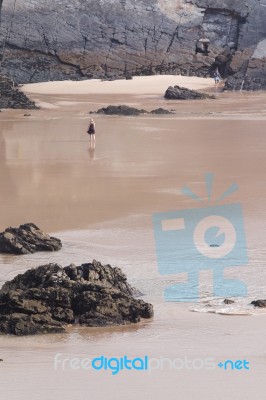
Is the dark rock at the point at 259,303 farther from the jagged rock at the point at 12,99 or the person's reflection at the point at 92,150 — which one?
the jagged rock at the point at 12,99

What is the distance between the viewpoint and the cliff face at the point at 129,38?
29.7m

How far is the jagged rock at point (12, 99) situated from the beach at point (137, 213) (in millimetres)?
531

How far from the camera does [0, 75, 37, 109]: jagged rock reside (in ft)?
82.1

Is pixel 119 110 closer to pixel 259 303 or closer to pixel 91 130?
pixel 91 130

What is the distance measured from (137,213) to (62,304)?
15.3 feet

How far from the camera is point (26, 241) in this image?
943 centimetres

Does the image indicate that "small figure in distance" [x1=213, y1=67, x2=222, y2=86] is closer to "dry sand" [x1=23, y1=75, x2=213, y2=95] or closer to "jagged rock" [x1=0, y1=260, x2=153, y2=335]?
"dry sand" [x1=23, y1=75, x2=213, y2=95]

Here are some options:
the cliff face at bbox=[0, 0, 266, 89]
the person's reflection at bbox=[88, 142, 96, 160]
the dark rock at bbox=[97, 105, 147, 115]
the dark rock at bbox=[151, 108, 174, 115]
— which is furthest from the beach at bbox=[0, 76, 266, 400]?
the cliff face at bbox=[0, 0, 266, 89]

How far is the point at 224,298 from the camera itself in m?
7.67

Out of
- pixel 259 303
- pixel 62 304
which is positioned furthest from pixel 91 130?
pixel 62 304

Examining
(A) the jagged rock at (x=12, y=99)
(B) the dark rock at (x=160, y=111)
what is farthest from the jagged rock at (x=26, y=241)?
(A) the jagged rock at (x=12, y=99)

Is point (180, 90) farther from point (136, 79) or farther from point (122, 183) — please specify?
point (122, 183)

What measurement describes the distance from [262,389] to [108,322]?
1763 mm

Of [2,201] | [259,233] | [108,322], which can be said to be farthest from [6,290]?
[2,201]
